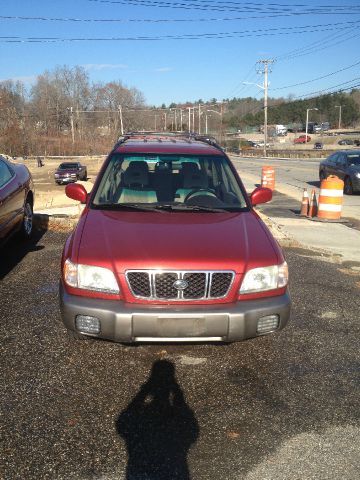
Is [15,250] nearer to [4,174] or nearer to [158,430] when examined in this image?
[4,174]

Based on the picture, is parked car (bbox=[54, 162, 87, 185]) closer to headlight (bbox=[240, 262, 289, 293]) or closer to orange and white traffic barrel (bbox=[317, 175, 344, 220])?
orange and white traffic barrel (bbox=[317, 175, 344, 220])

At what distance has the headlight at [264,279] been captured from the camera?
334 cm

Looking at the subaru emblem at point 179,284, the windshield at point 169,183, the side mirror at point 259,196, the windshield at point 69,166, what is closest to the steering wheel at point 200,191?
the windshield at point 169,183

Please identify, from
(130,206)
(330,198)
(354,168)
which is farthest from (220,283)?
(354,168)

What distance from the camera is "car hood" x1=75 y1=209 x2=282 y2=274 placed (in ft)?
10.7

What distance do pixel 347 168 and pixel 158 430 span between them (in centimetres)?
1613

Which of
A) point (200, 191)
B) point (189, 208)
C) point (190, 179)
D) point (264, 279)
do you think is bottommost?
point (264, 279)

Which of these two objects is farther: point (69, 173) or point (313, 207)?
point (69, 173)

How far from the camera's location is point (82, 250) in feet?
11.2

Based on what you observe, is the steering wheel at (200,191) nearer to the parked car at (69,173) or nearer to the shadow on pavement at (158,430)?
the shadow on pavement at (158,430)

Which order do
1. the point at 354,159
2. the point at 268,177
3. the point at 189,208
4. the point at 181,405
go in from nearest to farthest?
the point at 181,405
the point at 189,208
the point at 354,159
the point at 268,177

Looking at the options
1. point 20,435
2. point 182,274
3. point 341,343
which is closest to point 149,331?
point 182,274

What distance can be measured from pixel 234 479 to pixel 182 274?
1325 mm

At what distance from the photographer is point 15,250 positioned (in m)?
7.11
